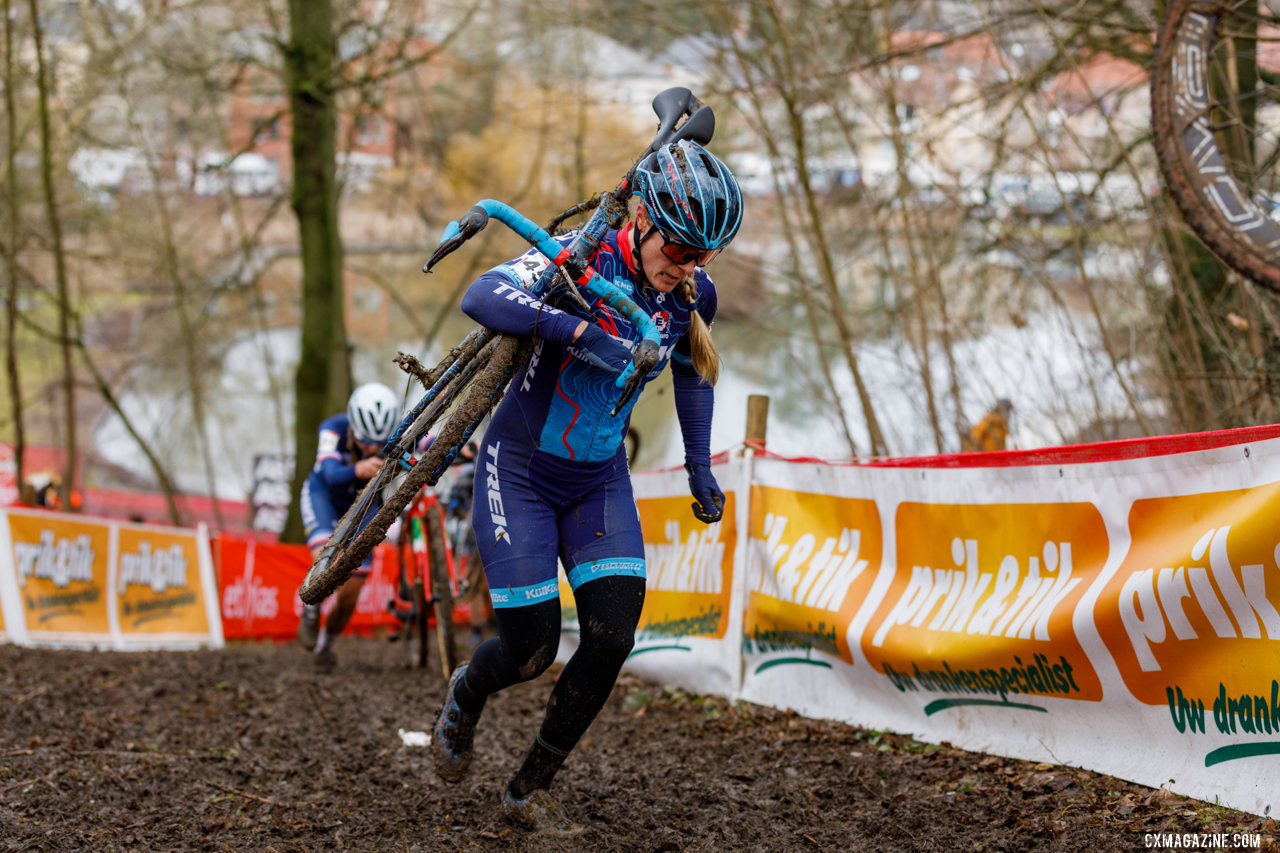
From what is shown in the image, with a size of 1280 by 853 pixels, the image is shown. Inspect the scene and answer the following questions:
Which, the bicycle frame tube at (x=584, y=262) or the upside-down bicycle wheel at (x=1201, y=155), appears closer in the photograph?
the upside-down bicycle wheel at (x=1201, y=155)

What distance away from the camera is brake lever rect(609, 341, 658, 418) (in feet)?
→ 10.5

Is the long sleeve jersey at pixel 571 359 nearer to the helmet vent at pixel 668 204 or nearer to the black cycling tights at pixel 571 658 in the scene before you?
the helmet vent at pixel 668 204

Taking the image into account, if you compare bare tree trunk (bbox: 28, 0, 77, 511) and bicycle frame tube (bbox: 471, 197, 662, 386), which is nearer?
bicycle frame tube (bbox: 471, 197, 662, 386)

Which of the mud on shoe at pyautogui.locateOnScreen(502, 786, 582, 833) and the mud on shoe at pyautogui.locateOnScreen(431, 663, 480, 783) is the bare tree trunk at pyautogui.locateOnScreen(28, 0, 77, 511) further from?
the mud on shoe at pyautogui.locateOnScreen(502, 786, 582, 833)

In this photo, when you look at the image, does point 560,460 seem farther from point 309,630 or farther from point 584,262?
point 309,630

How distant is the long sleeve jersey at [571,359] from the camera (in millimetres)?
3477

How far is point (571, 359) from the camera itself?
3.64 m

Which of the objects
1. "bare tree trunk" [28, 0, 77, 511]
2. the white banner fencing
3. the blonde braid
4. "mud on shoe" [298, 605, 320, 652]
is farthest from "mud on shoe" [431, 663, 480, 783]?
"bare tree trunk" [28, 0, 77, 511]

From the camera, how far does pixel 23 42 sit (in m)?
16.3

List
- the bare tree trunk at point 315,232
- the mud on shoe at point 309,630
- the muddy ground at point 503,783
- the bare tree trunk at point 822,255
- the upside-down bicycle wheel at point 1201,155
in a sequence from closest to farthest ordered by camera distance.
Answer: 1. the upside-down bicycle wheel at point 1201,155
2. the muddy ground at point 503,783
3. the mud on shoe at point 309,630
4. the bare tree trunk at point 822,255
5. the bare tree trunk at point 315,232

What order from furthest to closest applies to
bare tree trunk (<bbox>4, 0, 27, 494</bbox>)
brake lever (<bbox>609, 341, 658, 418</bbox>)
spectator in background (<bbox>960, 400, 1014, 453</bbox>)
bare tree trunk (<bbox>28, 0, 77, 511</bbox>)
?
bare tree trunk (<bbox>4, 0, 27, 494</bbox>), bare tree trunk (<bbox>28, 0, 77, 511</bbox>), spectator in background (<bbox>960, 400, 1014, 453</bbox>), brake lever (<bbox>609, 341, 658, 418</bbox>)

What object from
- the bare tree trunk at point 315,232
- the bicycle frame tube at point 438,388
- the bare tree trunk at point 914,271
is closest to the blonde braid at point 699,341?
the bicycle frame tube at point 438,388

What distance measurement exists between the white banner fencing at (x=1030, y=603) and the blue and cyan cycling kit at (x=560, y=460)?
1.77 meters

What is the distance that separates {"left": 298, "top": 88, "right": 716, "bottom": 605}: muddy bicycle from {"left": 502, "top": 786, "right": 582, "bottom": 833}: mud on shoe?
41.6 inches
